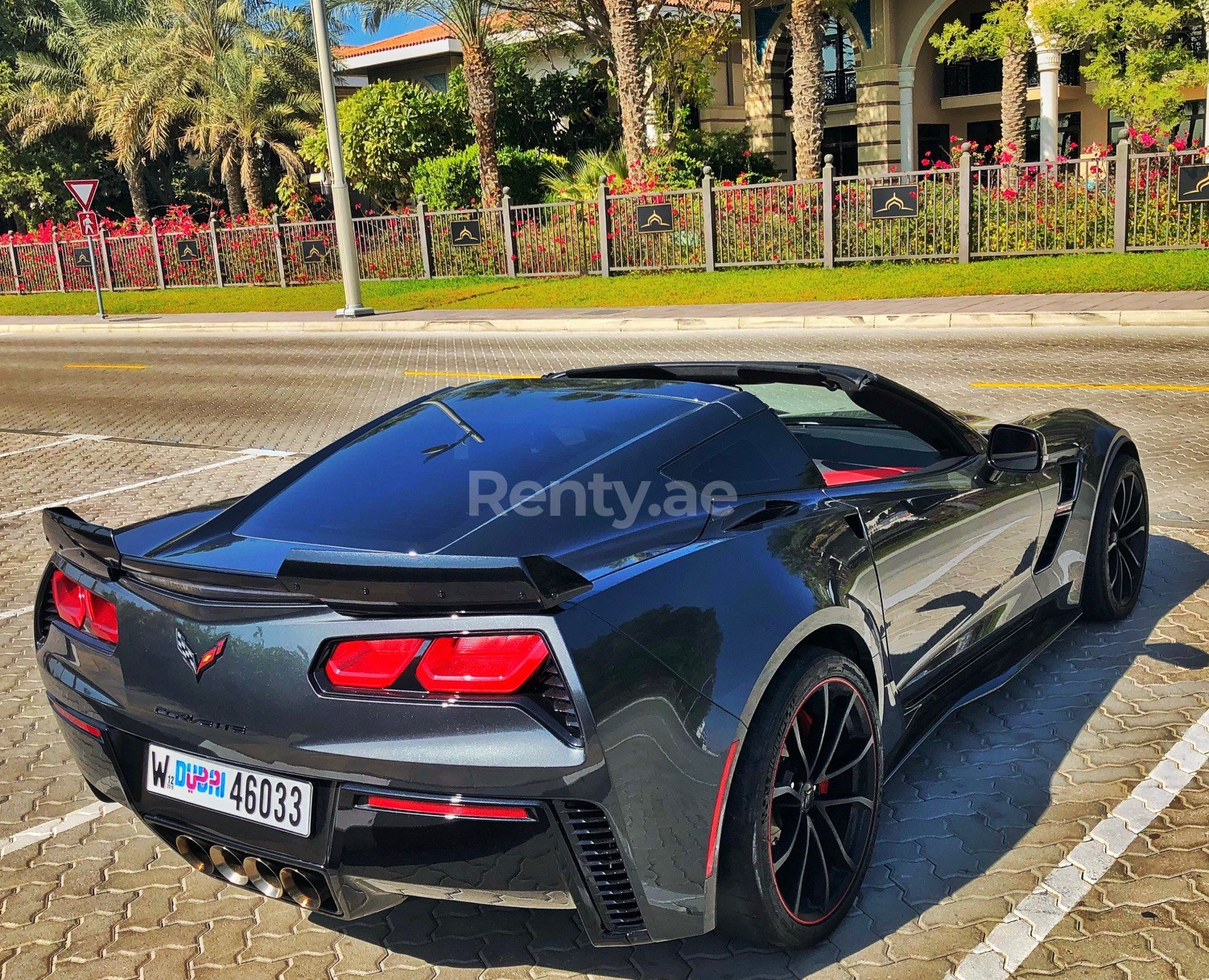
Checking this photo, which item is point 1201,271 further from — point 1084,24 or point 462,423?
point 462,423

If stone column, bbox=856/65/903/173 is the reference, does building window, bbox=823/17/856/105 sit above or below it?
above

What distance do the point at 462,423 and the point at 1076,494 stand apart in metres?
2.48

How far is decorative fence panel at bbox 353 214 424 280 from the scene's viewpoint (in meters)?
28.8

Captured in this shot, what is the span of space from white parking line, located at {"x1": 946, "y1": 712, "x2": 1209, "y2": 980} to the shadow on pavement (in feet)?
0.15

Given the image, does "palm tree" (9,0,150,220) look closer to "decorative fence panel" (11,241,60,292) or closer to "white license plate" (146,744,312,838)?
"decorative fence panel" (11,241,60,292)

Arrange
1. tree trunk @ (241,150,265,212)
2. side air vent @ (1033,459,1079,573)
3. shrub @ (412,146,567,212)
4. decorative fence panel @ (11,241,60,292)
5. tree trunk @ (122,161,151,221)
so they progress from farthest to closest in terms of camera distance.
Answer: tree trunk @ (122,161,151,221), tree trunk @ (241,150,265,212), decorative fence panel @ (11,241,60,292), shrub @ (412,146,567,212), side air vent @ (1033,459,1079,573)

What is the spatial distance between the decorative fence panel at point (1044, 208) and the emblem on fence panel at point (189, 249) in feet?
68.3

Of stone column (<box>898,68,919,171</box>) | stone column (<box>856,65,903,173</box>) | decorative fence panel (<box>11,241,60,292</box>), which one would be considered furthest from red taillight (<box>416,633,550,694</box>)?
decorative fence panel (<box>11,241,60,292</box>)

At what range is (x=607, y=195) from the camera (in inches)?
997

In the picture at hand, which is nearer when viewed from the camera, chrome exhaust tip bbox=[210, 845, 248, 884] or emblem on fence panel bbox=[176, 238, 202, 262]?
chrome exhaust tip bbox=[210, 845, 248, 884]

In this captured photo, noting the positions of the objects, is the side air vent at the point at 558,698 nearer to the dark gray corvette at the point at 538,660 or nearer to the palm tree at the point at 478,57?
the dark gray corvette at the point at 538,660

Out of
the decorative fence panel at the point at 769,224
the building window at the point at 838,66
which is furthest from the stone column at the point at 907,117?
the decorative fence panel at the point at 769,224

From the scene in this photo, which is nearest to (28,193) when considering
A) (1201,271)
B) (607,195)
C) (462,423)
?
(607,195)

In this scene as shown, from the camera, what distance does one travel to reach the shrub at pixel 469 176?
3192 centimetres
